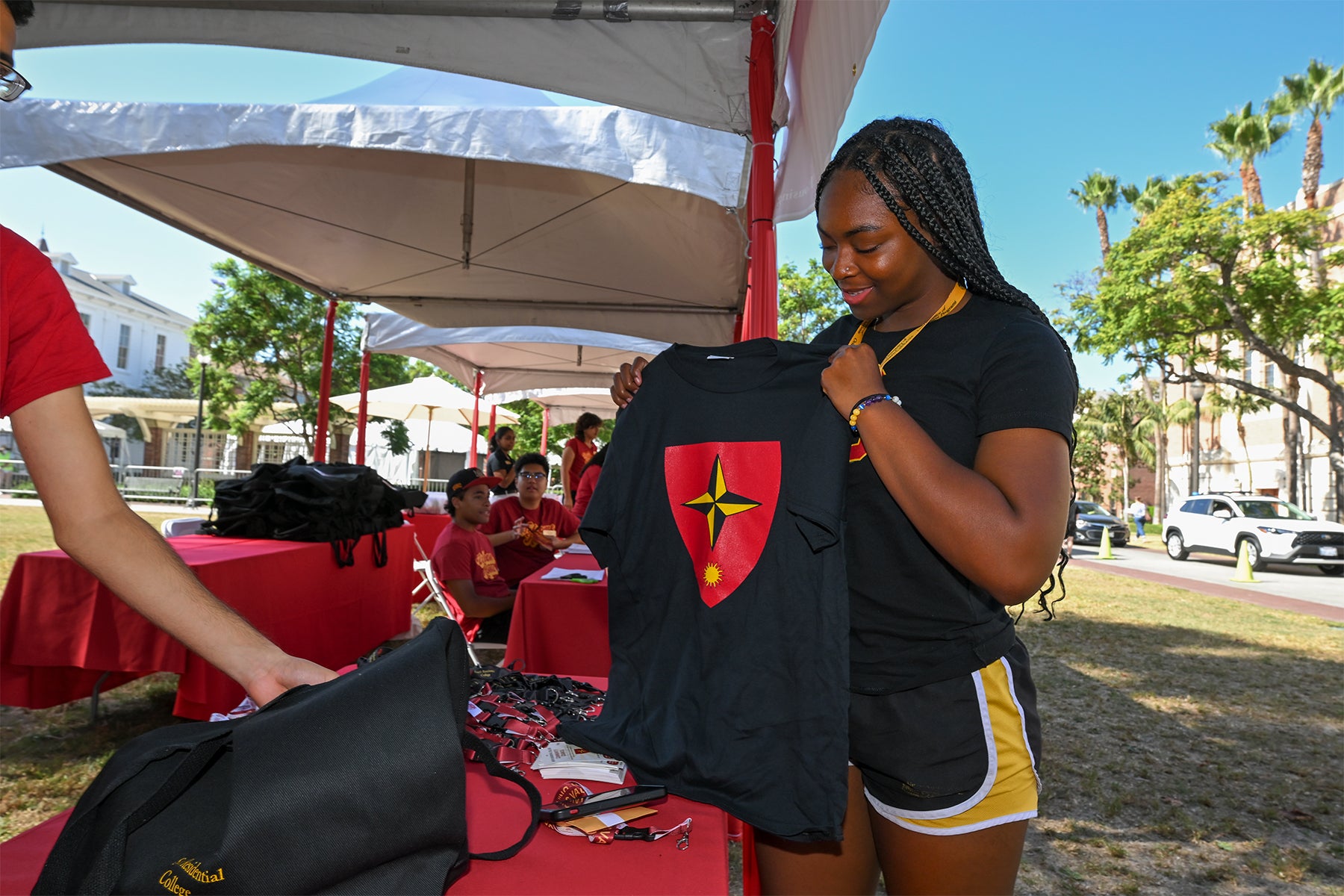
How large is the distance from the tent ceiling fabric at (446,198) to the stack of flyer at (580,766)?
274 cm

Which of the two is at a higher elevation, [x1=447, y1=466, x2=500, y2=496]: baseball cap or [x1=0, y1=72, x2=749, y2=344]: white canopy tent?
[x1=0, y1=72, x2=749, y2=344]: white canopy tent

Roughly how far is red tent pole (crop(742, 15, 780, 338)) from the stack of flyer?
1.83m

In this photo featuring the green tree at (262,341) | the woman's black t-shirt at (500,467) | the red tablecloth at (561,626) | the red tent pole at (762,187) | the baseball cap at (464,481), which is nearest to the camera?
the red tent pole at (762,187)

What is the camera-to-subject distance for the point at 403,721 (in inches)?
40.3

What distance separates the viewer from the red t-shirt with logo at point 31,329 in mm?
1108

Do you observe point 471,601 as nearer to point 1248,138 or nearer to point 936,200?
point 936,200

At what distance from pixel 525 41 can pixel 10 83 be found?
2.46 meters

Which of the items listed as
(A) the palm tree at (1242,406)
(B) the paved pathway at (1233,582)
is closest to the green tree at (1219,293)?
(B) the paved pathway at (1233,582)

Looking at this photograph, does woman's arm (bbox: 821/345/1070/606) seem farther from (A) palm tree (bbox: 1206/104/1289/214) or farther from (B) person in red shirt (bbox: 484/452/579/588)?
(A) palm tree (bbox: 1206/104/1289/214)

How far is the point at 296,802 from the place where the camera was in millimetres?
948

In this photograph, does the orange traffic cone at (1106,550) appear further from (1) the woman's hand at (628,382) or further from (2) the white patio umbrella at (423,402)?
(1) the woman's hand at (628,382)

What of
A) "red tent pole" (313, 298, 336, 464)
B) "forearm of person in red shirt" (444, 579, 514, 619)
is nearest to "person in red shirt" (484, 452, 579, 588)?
"forearm of person in red shirt" (444, 579, 514, 619)

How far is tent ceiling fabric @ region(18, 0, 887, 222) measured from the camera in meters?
3.12

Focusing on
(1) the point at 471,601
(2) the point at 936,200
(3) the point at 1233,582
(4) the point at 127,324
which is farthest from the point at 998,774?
(4) the point at 127,324
